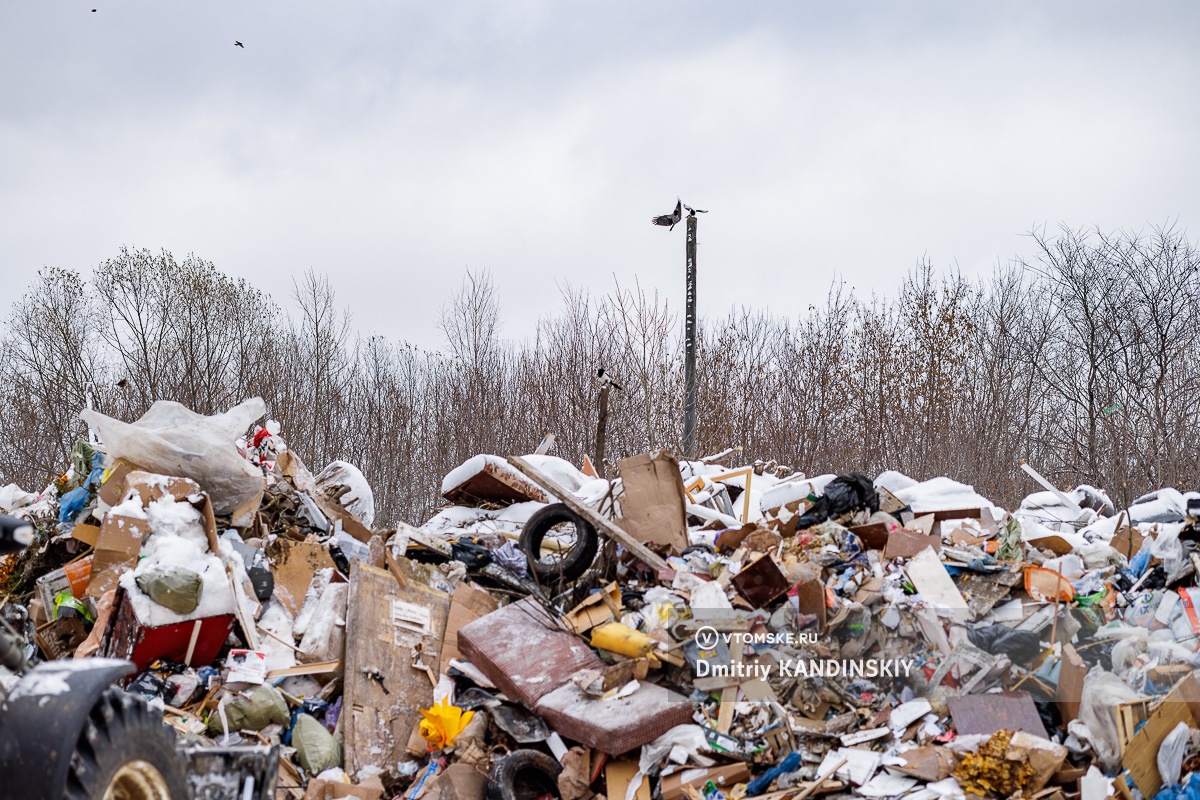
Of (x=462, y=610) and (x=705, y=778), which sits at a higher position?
(x=462, y=610)

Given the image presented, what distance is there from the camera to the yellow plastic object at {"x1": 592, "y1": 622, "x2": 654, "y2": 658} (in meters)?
5.74

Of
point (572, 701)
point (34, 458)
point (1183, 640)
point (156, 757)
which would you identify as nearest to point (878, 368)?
point (1183, 640)

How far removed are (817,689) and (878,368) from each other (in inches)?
503

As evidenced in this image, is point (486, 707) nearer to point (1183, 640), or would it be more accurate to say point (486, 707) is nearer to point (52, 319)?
point (1183, 640)

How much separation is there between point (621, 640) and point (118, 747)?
3.95 metres

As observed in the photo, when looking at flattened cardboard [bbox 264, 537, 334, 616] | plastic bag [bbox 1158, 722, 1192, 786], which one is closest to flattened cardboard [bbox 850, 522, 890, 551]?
plastic bag [bbox 1158, 722, 1192, 786]

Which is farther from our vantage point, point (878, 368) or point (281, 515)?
point (878, 368)

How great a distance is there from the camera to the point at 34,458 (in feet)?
63.9

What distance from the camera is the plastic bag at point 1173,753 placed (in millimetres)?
4438

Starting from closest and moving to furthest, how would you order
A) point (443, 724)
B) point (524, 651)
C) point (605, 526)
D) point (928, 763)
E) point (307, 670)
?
1. point (928, 763)
2. point (443, 724)
3. point (524, 651)
4. point (307, 670)
5. point (605, 526)

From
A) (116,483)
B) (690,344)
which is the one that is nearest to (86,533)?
(116,483)

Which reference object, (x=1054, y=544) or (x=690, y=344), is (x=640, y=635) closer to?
(x=1054, y=544)

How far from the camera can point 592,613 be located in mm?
6293

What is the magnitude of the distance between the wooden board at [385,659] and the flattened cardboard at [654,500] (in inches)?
66.2
